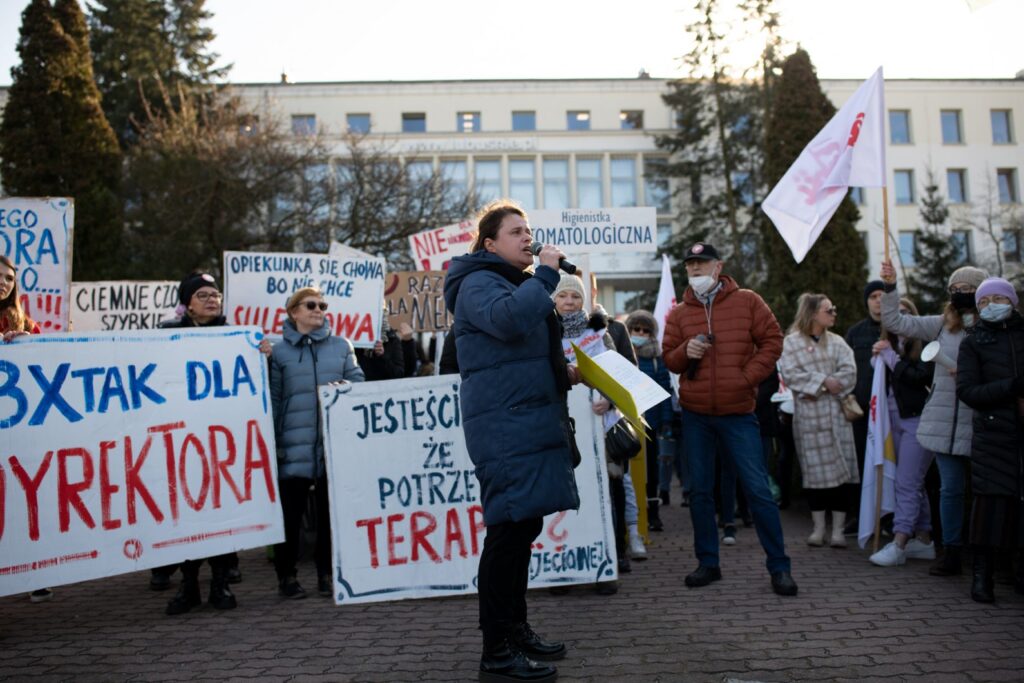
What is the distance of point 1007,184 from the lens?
4859 centimetres

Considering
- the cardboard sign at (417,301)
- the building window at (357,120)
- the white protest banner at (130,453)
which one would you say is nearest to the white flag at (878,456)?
the white protest banner at (130,453)

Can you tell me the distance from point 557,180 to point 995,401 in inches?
1777

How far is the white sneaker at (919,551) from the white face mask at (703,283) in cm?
268

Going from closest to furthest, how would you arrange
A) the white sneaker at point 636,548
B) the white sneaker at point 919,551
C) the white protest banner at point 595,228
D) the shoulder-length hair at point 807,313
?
the white sneaker at point 919,551 < the white sneaker at point 636,548 < the shoulder-length hair at point 807,313 < the white protest banner at point 595,228

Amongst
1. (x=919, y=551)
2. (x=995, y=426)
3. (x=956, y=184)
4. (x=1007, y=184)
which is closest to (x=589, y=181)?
(x=956, y=184)

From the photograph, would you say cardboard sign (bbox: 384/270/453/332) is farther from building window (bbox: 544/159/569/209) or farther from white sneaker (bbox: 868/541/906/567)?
building window (bbox: 544/159/569/209)

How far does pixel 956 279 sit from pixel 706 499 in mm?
2249

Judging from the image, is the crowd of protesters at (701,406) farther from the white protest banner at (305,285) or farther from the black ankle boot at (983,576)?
the white protest banner at (305,285)

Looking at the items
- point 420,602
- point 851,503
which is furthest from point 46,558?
point 851,503

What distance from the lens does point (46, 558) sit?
16.1ft

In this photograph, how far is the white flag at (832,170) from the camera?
6.31 m

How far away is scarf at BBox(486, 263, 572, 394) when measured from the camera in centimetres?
392

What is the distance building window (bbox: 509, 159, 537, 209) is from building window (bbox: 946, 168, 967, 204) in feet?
77.1

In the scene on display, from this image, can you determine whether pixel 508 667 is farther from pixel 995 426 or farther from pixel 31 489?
pixel 995 426
